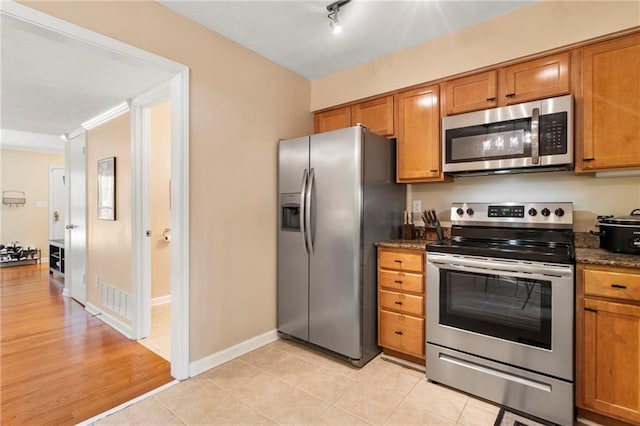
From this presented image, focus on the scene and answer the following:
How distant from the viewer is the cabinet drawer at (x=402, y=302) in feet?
7.67

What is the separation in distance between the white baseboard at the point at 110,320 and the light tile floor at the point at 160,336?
21cm

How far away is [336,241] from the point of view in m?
2.50

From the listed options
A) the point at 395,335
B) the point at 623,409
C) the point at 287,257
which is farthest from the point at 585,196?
the point at 287,257

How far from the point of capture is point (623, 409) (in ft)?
5.37

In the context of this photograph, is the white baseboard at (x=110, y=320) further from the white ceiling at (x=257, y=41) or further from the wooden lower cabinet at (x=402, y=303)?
the wooden lower cabinet at (x=402, y=303)

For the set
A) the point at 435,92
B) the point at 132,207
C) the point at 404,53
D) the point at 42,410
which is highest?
the point at 404,53

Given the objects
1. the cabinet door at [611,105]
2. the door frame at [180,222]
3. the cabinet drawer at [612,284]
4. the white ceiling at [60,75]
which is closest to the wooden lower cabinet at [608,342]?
the cabinet drawer at [612,284]

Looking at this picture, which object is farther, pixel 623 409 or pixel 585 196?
pixel 585 196

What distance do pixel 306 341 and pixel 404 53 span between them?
2.64 meters

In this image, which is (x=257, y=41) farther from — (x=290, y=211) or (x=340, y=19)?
(x=290, y=211)

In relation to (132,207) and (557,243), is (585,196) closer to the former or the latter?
(557,243)

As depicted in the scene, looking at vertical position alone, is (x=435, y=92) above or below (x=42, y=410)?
above

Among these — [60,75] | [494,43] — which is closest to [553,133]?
[494,43]

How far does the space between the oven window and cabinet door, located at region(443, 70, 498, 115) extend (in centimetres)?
128
